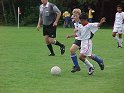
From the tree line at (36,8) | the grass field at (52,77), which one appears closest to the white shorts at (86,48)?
the grass field at (52,77)

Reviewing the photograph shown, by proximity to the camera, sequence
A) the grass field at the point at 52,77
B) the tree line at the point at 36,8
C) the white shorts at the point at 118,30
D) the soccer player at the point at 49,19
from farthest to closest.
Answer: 1. the tree line at the point at 36,8
2. the white shorts at the point at 118,30
3. the soccer player at the point at 49,19
4. the grass field at the point at 52,77

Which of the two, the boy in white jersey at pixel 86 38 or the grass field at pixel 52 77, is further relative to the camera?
the boy in white jersey at pixel 86 38

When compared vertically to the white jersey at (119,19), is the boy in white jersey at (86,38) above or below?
above

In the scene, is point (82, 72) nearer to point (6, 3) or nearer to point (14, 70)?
point (14, 70)

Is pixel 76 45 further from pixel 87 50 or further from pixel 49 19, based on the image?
pixel 49 19

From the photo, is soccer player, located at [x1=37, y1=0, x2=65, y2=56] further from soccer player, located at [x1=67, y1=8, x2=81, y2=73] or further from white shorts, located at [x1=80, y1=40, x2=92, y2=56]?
white shorts, located at [x1=80, y1=40, x2=92, y2=56]

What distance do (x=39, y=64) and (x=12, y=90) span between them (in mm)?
4571

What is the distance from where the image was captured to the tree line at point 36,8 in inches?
1961

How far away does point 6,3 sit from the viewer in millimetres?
55312

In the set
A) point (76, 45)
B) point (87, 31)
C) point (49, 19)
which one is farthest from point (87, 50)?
point (49, 19)

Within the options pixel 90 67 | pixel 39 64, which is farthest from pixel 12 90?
pixel 39 64

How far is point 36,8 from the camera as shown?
52312mm

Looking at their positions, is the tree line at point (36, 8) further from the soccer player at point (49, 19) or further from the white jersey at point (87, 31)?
the white jersey at point (87, 31)

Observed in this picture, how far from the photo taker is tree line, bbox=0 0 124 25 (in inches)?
1961
